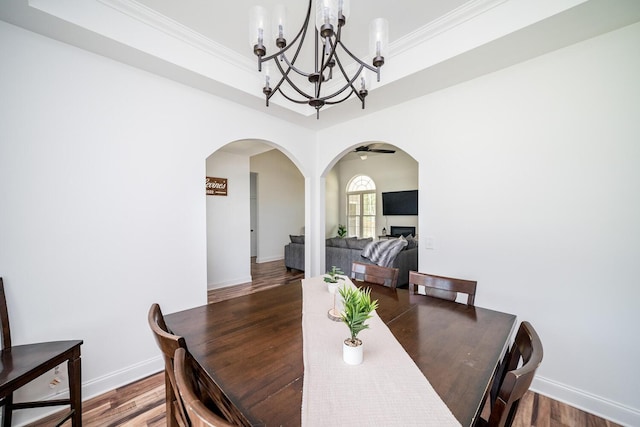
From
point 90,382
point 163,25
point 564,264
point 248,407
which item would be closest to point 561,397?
point 564,264

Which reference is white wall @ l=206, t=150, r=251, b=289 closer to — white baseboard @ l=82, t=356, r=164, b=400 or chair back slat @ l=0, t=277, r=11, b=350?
white baseboard @ l=82, t=356, r=164, b=400

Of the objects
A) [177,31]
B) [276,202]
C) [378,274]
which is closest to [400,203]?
[276,202]

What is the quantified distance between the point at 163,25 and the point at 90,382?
9.02 feet

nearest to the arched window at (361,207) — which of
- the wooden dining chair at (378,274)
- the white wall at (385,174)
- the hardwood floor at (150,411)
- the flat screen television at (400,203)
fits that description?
the white wall at (385,174)

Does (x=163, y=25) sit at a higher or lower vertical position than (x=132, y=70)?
higher

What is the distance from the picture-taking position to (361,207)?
823cm

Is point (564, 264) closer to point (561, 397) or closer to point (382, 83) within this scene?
point (561, 397)

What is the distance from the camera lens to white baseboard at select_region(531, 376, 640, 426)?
63.5 inches

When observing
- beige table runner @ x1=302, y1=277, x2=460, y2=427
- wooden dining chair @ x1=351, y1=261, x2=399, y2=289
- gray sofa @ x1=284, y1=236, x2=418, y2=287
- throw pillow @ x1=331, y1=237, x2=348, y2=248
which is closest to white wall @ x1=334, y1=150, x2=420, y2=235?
gray sofa @ x1=284, y1=236, x2=418, y2=287

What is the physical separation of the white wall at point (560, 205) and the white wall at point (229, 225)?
3607 mm

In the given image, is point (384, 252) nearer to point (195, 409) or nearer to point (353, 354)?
point (353, 354)

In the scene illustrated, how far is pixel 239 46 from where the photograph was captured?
88.6 inches

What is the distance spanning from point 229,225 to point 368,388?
170 inches

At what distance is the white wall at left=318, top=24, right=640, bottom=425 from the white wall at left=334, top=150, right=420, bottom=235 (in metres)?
4.75
